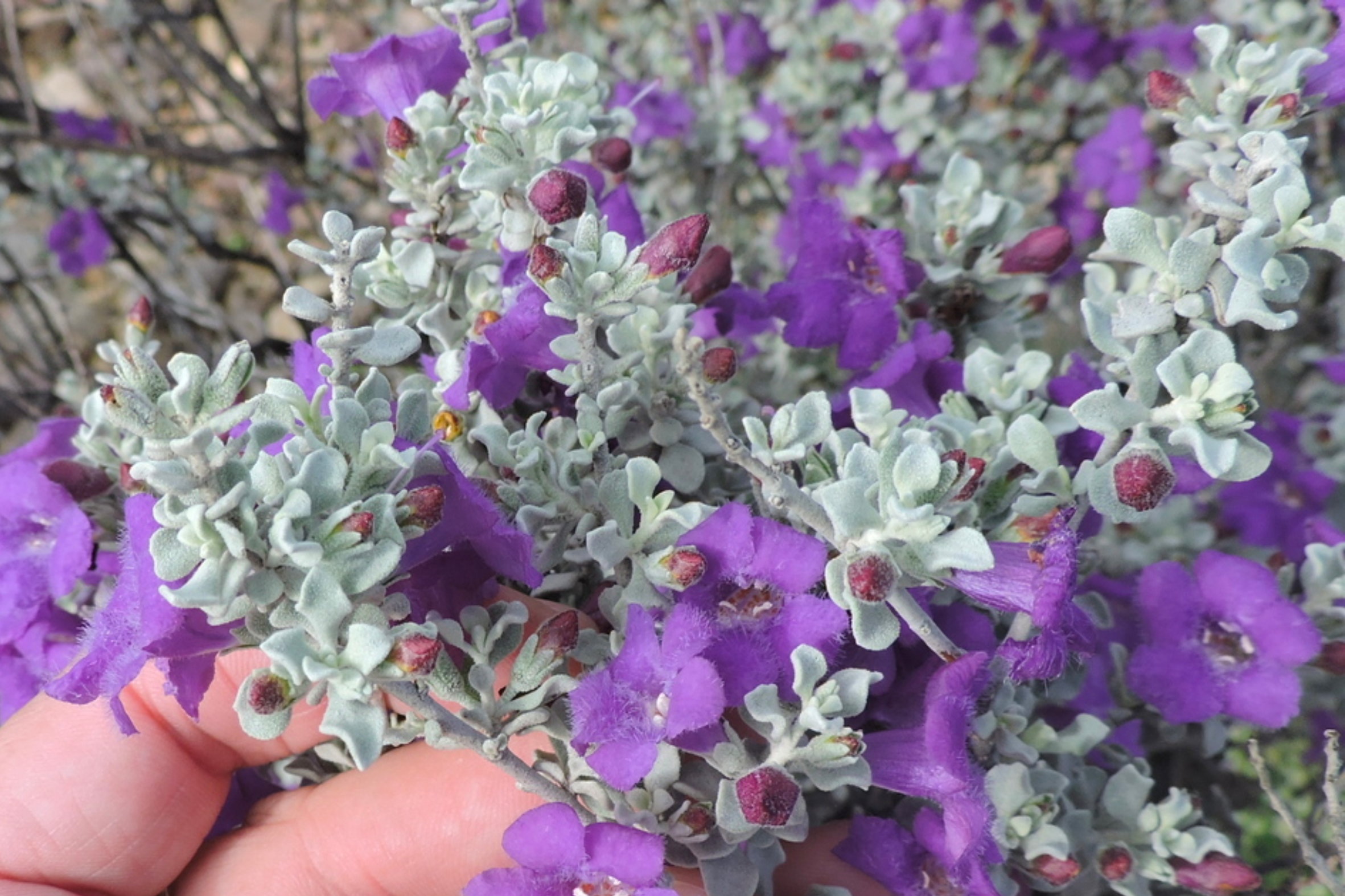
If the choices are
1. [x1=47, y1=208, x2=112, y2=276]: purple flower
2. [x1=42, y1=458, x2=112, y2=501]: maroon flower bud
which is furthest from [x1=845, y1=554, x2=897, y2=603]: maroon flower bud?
[x1=47, y1=208, x2=112, y2=276]: purple flower

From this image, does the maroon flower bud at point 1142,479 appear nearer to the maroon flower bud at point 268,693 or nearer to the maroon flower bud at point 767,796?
the maroon flower bud at point 767,796

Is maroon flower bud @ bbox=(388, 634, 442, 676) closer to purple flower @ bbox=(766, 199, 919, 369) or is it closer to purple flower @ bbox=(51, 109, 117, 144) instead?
purple flower @ bbox=(766, 199, 919, 369)

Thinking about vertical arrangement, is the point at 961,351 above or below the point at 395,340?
below

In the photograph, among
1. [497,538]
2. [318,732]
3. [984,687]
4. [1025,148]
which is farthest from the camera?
[1025,148]

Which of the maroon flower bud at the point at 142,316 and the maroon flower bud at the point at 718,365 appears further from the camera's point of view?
the maroon flower bud at the point at 142,316

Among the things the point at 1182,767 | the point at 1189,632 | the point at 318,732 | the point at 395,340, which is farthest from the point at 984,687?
the point at 1182,767

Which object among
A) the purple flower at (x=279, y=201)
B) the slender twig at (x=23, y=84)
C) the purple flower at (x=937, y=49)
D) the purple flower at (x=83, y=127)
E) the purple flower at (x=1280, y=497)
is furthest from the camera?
the purple flower at (x=279, y=201)

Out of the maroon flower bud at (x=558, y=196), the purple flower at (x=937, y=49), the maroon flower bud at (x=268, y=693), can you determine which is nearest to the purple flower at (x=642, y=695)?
the maroon flower bud at (x=268, y=693)

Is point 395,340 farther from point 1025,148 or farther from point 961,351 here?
point 1025,148
